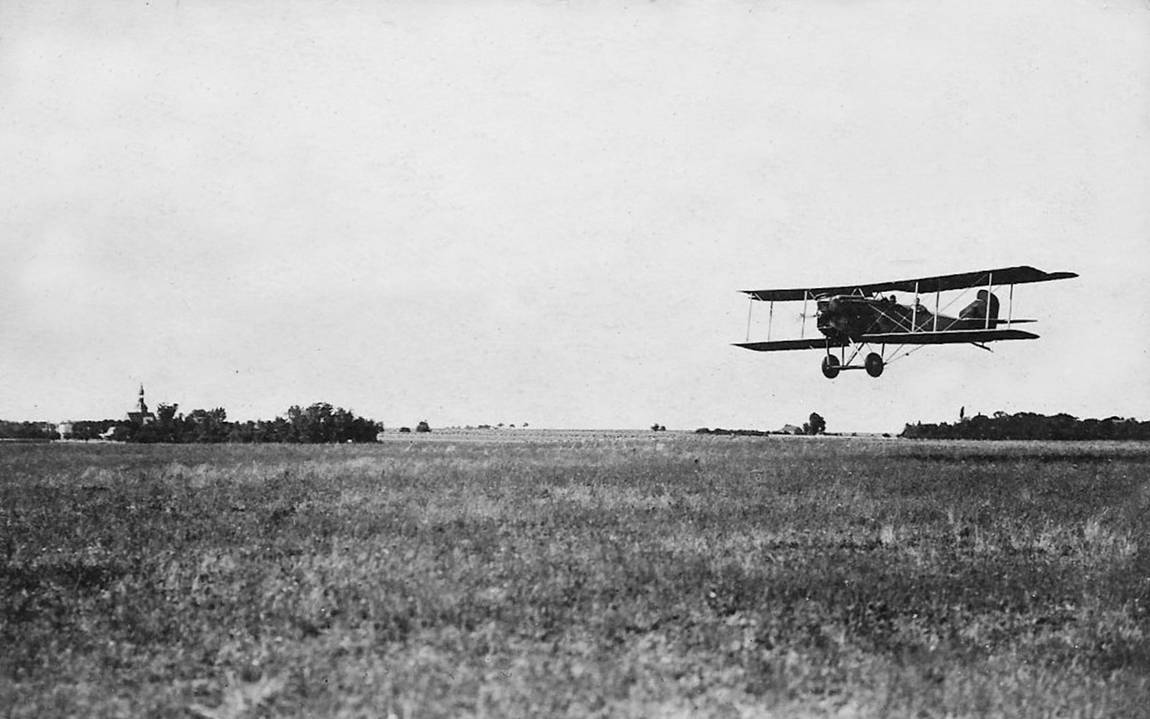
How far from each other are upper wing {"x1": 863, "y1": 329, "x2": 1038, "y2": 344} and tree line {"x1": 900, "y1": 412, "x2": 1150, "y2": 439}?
49.7m

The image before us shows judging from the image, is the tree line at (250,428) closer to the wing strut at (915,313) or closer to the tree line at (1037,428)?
the tree line at (1037,428)

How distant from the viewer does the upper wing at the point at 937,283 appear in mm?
29431

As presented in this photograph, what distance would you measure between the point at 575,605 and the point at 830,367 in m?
26.2

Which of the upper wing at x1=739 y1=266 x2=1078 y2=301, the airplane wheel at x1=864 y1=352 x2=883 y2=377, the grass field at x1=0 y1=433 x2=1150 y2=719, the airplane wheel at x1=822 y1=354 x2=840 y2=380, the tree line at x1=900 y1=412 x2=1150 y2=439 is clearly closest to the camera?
the grass field at x1=0 y1=433 x2=1150 y2=719

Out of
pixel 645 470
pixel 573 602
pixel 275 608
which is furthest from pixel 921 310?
pixel 275 608

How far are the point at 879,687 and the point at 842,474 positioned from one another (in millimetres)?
20630

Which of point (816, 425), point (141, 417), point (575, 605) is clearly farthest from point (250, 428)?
point (575, 605)

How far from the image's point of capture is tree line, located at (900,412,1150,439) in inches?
3044

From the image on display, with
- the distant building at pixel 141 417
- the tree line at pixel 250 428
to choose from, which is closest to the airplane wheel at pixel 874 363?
the tree line at pixel 250 428

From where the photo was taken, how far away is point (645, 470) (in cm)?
3138

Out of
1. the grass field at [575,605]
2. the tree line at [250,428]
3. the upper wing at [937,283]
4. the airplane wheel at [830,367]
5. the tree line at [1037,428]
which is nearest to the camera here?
the grass field at [575,605]

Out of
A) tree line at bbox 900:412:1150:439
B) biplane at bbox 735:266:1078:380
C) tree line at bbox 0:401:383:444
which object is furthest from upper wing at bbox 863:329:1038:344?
tree line at bbox 0:401:383:444

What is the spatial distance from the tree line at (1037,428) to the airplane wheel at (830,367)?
164 ft

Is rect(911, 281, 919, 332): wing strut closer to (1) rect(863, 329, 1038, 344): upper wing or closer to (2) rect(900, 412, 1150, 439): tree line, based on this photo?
(1) rect(863, 329, 1038, 344): upper wing
